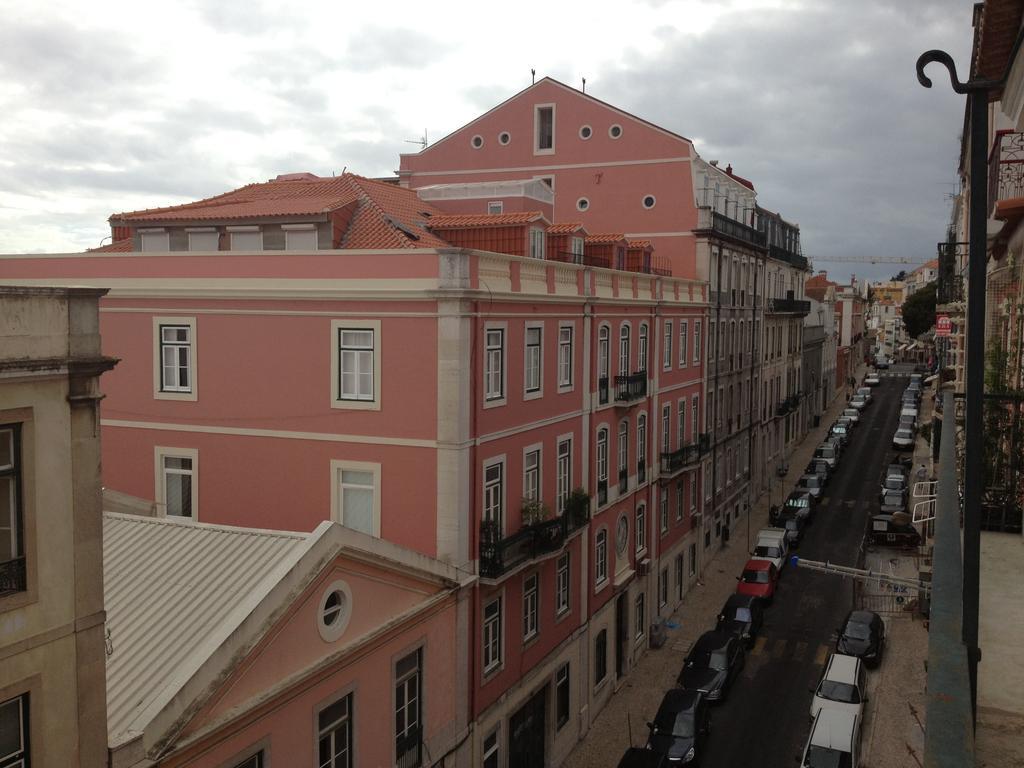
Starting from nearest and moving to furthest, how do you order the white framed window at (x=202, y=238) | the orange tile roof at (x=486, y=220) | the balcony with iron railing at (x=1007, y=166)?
the balcony with iron railing at (x=1007, y=166) < the white framed window at (x=202, y=238) < the orange tile roof at (x=486, y=220)

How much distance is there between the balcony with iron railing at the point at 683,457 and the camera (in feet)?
110

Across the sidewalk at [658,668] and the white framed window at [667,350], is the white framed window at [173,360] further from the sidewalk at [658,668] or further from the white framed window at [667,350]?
the white framed window at [667,350]

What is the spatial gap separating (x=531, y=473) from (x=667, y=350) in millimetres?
12709

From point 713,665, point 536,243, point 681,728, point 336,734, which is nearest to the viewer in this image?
point 336,734

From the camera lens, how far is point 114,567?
606 inches

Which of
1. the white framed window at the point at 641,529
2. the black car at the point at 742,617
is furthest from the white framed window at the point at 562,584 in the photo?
the black car at the point at 742,617

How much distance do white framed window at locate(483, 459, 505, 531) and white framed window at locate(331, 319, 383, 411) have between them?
3.05 metres

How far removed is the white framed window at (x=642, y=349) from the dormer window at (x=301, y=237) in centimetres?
1218

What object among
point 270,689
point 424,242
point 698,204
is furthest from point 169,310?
→ point 698,204

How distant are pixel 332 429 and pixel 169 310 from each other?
531 cm

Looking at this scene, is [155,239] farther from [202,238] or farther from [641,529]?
[641,529]

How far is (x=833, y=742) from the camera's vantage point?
2206 centimetres

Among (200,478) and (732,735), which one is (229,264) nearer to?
(200,478)

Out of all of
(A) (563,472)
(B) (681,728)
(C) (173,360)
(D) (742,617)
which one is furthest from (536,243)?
(D) (742,617)
